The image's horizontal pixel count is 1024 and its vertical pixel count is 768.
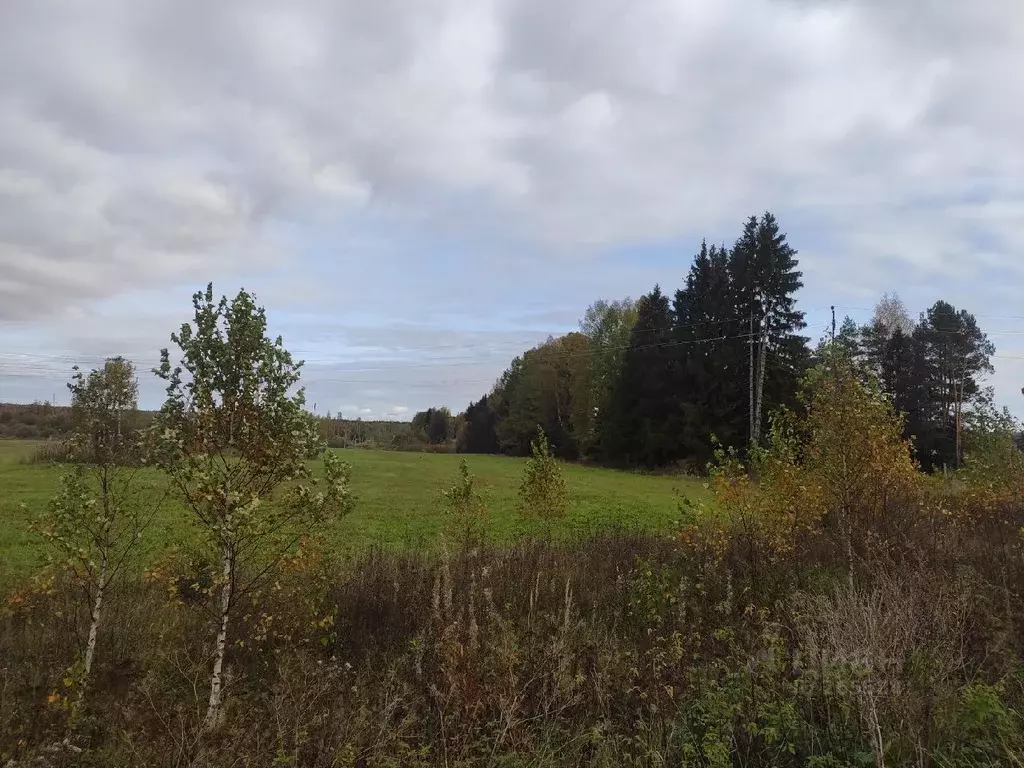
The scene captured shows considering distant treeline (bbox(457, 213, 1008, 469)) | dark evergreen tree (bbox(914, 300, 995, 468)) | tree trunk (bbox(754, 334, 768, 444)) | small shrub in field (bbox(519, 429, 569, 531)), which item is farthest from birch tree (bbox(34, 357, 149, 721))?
dark evergreen tree (bbox(914, 300, 995, 468))

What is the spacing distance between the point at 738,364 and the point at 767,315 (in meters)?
3.43

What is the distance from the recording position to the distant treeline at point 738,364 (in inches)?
1501

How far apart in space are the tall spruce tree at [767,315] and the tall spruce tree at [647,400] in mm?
5172

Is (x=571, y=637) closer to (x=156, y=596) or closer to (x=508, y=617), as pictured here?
(x=508, y=617)

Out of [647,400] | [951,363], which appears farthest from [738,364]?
[951,363]

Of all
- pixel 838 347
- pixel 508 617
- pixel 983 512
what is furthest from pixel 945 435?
pixel 508 617

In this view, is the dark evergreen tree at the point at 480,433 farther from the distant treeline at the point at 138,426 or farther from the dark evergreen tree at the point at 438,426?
the dark evergreen tree at the point at 438,426

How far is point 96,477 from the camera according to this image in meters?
5.92

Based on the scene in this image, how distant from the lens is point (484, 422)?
242ft

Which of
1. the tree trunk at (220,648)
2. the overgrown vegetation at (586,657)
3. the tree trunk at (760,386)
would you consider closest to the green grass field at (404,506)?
the tree trunk at (220,648)

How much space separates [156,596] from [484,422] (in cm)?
6564

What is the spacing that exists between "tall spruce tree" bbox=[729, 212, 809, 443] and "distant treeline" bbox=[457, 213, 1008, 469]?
0.20 ft

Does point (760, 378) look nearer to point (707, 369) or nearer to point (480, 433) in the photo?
point (707, 369)

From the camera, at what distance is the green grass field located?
43.7 feet
